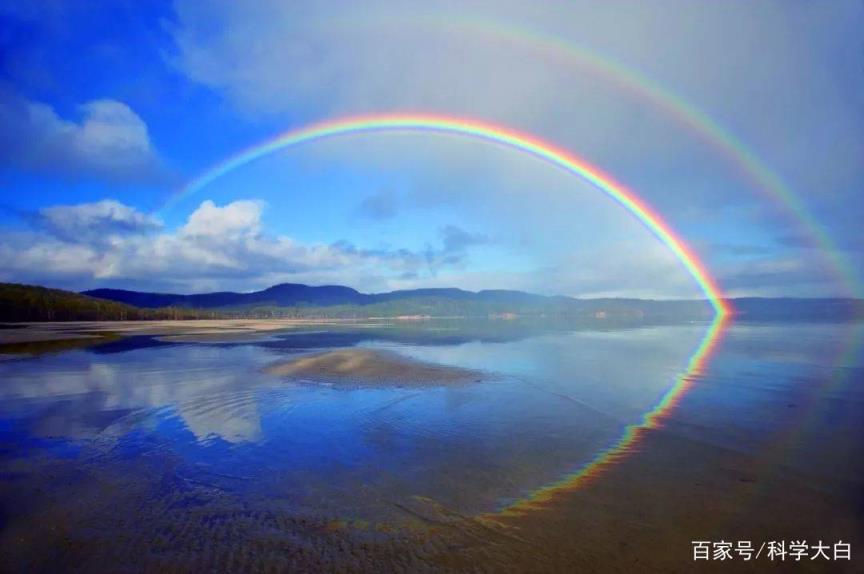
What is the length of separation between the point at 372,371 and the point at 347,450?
528 inches

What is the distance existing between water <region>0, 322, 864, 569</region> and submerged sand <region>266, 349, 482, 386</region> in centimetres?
134

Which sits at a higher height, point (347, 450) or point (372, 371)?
point (372, 371)

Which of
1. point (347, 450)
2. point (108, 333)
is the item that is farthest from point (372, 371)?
point (108, 333)

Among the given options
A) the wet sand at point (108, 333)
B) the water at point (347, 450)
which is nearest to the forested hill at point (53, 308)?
the wet sand at point (108, 333)

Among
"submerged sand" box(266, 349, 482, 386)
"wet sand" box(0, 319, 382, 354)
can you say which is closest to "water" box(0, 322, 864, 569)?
"submerged sand" box(266, 349, 482, 386)

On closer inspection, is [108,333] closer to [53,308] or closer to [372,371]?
[372,371]

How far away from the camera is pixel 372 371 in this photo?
24781 mm

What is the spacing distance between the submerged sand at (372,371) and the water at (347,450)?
134 cm

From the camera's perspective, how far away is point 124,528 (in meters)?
7.13

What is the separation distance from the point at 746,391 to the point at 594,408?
8.29 m

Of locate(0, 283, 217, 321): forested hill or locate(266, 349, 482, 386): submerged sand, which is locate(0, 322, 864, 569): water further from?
locate(0, 283, 217, 321): forested hill

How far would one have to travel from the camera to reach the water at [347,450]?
721cm

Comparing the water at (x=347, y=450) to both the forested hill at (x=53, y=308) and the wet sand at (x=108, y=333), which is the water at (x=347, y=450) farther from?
the forested hill at (x=53, y=308)

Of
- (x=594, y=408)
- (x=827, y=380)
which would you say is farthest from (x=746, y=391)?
(x=594, y=408)
